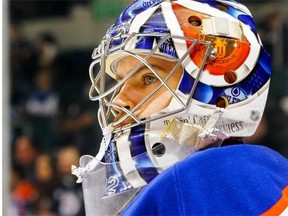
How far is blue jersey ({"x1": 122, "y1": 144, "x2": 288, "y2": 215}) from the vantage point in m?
1.42

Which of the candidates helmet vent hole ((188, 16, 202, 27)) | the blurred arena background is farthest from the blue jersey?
the blurred arena background

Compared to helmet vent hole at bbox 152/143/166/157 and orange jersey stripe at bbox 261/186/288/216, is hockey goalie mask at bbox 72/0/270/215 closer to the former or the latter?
helmet vent hole at bbox 152/143/166/157

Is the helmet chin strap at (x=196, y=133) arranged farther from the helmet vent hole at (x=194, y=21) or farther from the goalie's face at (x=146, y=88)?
the helmet vent hole at (x=194, y=21)

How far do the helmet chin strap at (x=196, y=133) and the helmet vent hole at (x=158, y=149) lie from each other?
2cm

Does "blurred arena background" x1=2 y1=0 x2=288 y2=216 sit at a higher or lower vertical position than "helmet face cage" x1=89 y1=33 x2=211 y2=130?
higher

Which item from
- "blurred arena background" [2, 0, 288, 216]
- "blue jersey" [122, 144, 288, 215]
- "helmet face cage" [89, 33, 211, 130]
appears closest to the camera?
"blue jersey" [122, 144, 288, 215]

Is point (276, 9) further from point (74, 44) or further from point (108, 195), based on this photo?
point (108, 195)

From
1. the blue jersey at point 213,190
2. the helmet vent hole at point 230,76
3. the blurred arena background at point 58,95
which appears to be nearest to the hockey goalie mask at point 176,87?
the helmet vent hole at point 230,76

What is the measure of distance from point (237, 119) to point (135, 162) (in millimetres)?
211

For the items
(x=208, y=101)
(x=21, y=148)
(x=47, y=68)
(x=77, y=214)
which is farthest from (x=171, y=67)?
(x=47, y=68)

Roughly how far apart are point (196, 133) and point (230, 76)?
13 cm

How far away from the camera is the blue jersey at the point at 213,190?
1.42m

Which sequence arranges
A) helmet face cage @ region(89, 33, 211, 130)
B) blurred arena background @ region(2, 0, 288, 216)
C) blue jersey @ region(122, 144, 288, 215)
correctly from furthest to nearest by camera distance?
1. blurred arena background @ region(2, 0, 288, 216)
2. helmet face cage @ region(89, 33, 211, 130)
3. blue jersey @ region(122, 144, 288, 215)

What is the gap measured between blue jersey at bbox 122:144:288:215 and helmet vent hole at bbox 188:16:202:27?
11.9 inches
